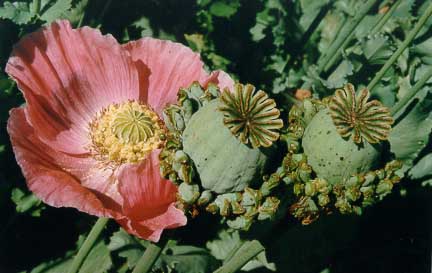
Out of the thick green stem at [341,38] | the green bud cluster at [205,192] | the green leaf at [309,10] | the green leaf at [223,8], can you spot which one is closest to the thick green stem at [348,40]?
the thick green stem at [341,38]

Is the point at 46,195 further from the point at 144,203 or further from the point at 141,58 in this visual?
the point at 141,58

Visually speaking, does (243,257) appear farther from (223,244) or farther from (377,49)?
(377,49)

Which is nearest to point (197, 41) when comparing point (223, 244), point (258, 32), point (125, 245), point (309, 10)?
point (258, 32)

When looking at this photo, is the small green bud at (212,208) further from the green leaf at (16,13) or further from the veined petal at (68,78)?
the green leaf at (16,13)

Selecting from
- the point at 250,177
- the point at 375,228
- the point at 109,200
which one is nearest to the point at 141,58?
the point at 109,200

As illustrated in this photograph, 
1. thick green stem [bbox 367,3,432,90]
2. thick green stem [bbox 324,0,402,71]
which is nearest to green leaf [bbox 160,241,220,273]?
thick green stem [bbox 367,3,432,90]
